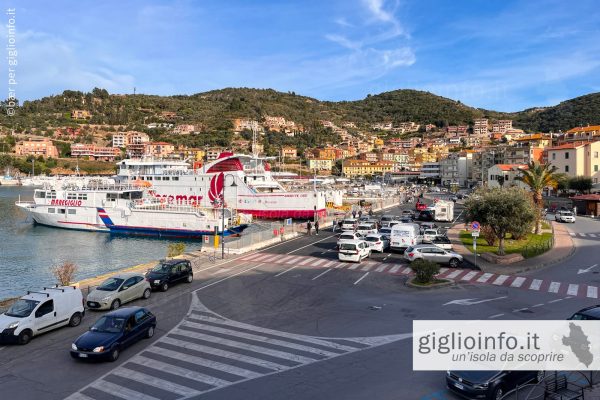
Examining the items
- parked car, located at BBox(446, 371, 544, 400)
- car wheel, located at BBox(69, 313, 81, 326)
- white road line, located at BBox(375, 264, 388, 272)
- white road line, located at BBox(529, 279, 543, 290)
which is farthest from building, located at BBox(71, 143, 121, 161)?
parked car, located at BBox(446, 371, 544, 400)

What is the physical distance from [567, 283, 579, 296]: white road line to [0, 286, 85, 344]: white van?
717 inches

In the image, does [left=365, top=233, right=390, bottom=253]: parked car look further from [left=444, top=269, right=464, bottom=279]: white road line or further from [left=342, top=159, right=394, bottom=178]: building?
[left=342, top=159, right=394, bottom=178]: building

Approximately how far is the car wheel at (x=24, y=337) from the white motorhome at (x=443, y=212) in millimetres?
38658

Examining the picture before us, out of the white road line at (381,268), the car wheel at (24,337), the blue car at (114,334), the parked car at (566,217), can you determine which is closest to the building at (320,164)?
the parked car at (566,217)

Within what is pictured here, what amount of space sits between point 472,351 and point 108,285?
41.5ft

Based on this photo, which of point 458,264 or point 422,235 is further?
point 422,235

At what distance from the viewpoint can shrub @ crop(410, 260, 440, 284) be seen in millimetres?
18828

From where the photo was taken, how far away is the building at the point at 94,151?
16688 centimetres

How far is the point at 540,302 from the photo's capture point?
654 inches

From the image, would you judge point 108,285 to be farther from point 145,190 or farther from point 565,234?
point 145,190

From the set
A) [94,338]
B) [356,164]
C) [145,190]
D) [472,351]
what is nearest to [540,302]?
[472,351]

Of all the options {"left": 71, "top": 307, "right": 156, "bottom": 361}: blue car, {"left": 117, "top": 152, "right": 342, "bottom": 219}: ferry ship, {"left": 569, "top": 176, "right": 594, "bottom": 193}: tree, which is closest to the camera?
{"left": 71, "top": 307, "right": 156, "bottom": 361}: blue car

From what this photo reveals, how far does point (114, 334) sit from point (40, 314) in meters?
3.27

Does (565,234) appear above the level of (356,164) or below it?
below
